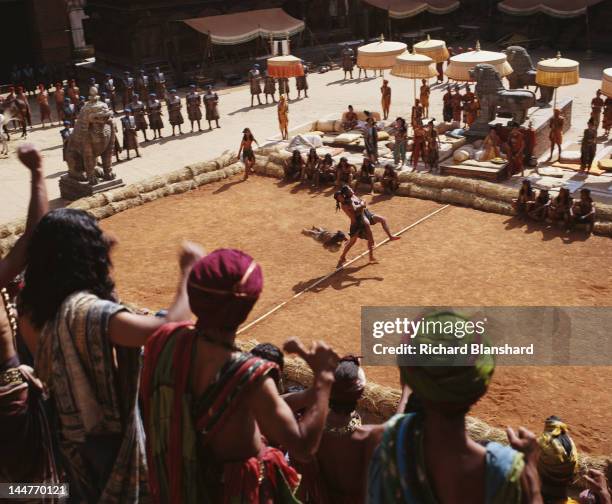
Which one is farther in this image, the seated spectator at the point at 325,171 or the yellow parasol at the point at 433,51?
the yellow parasol at the point at 433,51

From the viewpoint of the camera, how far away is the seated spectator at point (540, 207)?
13.1 m

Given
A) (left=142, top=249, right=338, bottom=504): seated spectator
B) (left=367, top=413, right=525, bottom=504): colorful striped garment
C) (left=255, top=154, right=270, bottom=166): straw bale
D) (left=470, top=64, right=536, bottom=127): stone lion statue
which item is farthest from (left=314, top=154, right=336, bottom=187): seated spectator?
(left=367, top=413, right=525, bottom=504): colorful striped garment

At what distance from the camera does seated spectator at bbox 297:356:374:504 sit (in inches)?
135

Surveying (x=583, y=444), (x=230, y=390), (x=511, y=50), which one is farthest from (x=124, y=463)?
(x=511, y=50)

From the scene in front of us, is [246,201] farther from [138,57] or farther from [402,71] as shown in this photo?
[138,57]

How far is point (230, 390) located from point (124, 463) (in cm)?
90

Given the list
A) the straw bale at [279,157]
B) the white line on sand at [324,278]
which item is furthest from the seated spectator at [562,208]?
the straw bale at [279,157]

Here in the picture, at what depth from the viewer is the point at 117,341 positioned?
10.2ft

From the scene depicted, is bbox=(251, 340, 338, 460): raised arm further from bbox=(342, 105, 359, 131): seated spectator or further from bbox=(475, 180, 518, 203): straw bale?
bbox=(342, 105, 359, 131): seated spectator

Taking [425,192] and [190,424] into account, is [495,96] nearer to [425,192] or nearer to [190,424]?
[425,192]

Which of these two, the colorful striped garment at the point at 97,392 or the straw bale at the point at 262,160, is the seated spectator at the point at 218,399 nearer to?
the colorful striped garment at the point at 97,392

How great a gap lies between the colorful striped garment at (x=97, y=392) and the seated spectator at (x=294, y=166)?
1343 centimetres

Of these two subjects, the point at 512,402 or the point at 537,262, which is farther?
the point at 537,262

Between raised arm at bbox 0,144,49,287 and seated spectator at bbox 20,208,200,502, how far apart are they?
1.13 feet
